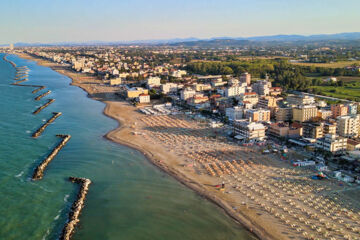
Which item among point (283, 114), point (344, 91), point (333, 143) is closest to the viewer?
point (333, 143)

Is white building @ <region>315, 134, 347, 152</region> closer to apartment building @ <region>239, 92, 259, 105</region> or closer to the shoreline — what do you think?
the shoreline

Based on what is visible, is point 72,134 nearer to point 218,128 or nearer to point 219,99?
point 218,128

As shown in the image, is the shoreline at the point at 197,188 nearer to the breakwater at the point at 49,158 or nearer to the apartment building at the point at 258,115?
the breakwater at the point at 49,158

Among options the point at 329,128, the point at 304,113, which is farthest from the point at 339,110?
the point at 329,128

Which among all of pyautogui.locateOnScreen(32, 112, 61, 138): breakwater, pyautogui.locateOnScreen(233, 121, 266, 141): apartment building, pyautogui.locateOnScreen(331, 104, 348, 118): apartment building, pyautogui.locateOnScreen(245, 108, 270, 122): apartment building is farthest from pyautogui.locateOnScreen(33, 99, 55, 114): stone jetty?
pyautogui.locateOnScreen(331, 104, 348, 118): apartment building

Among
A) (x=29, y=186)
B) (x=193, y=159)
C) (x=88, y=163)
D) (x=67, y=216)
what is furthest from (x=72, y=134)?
(x=67, y=216)

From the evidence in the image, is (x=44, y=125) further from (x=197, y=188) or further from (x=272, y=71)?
(x=272, y=71)
